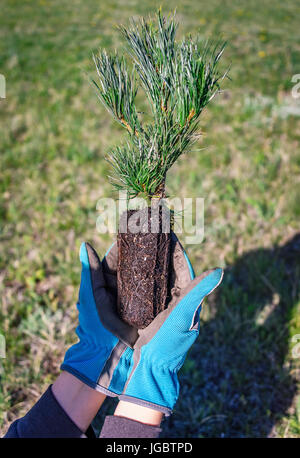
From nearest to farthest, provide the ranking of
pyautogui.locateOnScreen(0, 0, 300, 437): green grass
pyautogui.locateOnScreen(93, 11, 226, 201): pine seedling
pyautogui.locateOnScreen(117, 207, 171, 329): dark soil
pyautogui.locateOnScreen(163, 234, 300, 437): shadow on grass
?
pyautogui.locateOnScreen(93, 11, 226, 201): pine seedling < pyautogui.locateOnScreen(117, 207, 171, 329): dark soil < pyautogui.locateOnScreen(163, 234, 300, 437): shadow on grass < pyautogui.locateOnScreen(0, 0, 300, 437): green grass

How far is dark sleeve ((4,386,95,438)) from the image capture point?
1.34 metres

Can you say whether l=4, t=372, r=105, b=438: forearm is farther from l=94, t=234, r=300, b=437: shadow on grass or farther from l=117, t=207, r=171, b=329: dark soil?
l=94, t=234, r=300, b=437: shadow on grass

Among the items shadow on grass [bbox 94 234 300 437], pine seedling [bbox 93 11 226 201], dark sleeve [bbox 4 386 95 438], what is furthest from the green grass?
dark sleeve [bbox 4 386 95 438]

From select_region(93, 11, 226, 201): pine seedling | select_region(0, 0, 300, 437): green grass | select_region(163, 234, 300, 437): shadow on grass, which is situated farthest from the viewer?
select_region(0, 0, 300, 437): green grass

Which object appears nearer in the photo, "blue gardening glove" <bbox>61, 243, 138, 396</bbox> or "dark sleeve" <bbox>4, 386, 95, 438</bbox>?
"dark sleeve" <bbox>4, 386, 95, 438</bbox>

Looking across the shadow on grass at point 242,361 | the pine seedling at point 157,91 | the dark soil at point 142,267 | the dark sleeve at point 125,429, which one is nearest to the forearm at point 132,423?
the dark sleeve at point 125,429

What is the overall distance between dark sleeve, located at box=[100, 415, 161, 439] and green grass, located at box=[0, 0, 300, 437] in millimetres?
589

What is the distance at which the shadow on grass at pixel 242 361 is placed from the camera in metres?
1.87

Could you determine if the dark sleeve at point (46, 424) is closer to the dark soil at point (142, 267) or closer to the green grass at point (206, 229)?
the dark soil at point (142, 267)

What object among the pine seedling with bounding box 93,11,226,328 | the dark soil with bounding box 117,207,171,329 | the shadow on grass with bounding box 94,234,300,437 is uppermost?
the pine seedling with bounding box 93,11,226,328

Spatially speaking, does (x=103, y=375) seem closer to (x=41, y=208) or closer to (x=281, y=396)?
(x=281, y=396)

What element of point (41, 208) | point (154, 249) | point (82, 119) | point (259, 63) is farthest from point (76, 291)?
point (259, 63)

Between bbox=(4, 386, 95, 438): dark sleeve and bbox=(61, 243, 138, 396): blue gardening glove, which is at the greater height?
bbox=(61, 243, 138, 396): blue gardening glove

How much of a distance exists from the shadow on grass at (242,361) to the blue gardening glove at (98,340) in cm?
49
